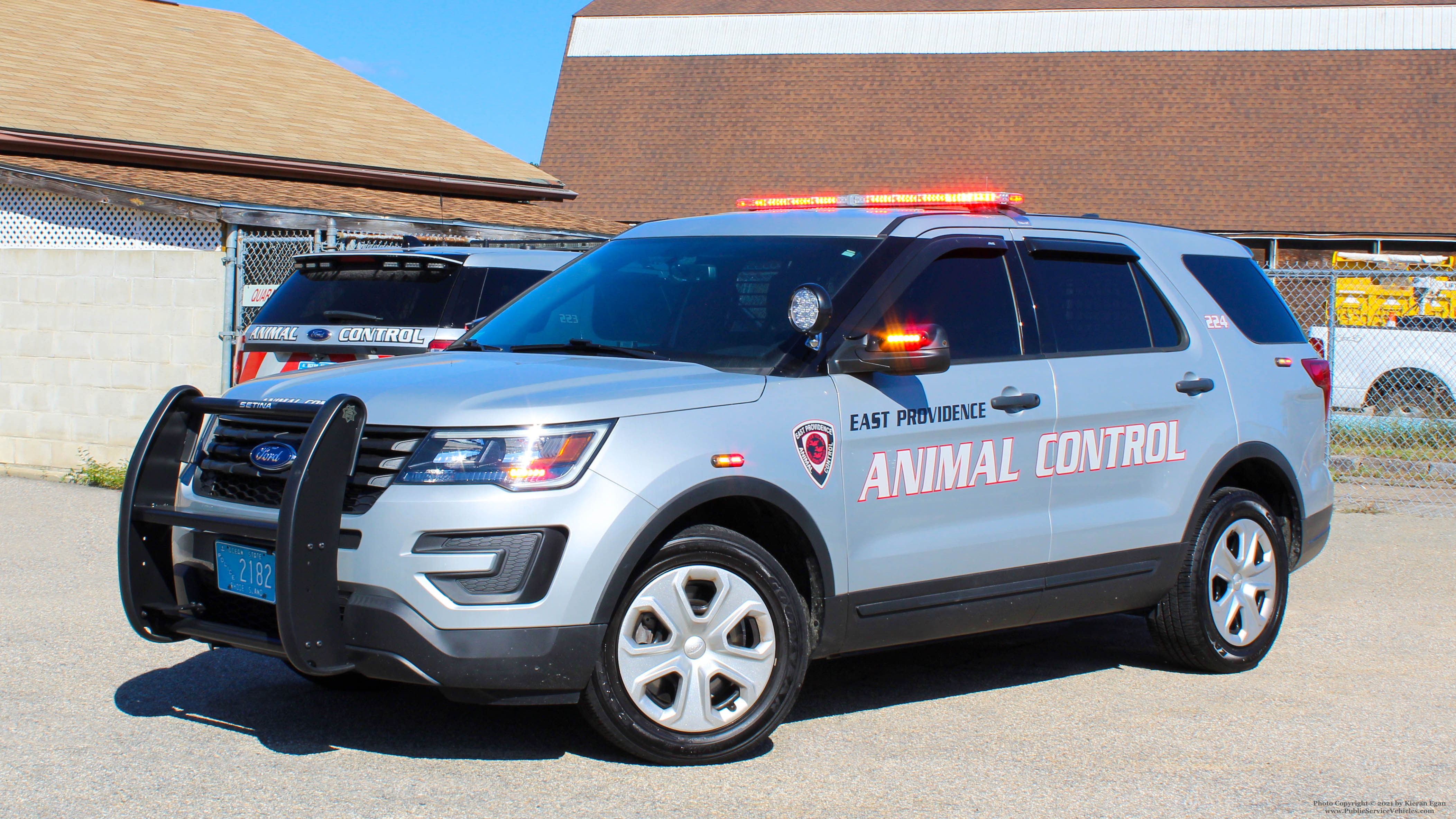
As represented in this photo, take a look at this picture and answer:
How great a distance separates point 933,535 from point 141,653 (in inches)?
137

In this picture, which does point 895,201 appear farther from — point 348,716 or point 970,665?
point 348,716

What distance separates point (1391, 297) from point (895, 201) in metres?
13.3

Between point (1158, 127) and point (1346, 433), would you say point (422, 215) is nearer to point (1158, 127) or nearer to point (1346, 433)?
point (1346, 433)

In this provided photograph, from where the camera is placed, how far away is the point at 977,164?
28.5m

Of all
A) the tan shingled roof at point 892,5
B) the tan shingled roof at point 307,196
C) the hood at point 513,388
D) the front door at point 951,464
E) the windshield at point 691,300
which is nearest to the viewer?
the hood at point 513,388

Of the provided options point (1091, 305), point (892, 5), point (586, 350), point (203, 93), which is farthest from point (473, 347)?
point (892, 5)

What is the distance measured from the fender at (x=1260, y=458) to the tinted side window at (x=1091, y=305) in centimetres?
61

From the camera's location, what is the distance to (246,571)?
4555mm

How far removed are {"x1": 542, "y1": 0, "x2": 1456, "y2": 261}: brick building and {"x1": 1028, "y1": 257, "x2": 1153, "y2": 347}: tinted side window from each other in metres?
21.0

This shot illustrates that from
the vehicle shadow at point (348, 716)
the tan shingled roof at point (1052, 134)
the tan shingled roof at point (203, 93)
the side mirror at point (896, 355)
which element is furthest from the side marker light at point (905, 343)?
the tan shingled roof at point (1052, 134)

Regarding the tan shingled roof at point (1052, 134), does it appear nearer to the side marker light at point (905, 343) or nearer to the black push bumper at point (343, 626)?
the side marker light at point (905, 343)

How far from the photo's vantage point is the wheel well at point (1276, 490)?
6449mm

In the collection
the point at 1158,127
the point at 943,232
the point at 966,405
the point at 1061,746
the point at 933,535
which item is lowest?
the point at 1061,746

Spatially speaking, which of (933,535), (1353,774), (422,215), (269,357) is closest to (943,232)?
(933,535)
